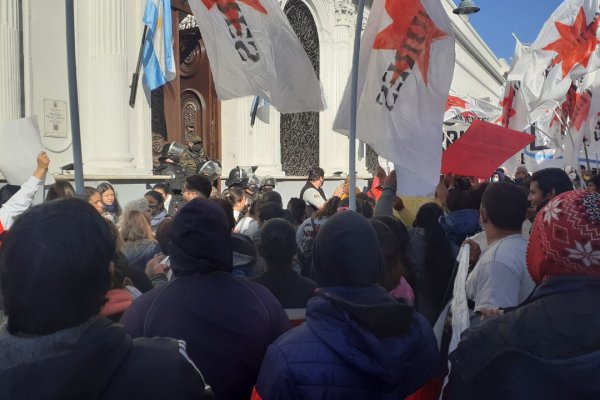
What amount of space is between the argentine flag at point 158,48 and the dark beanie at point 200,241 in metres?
7.21

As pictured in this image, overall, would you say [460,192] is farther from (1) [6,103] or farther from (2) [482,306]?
(1) [6,103]

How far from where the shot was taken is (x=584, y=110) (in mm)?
7281

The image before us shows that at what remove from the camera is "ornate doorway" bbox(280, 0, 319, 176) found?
50.3ft

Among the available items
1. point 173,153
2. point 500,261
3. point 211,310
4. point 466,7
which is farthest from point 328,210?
point 466,7

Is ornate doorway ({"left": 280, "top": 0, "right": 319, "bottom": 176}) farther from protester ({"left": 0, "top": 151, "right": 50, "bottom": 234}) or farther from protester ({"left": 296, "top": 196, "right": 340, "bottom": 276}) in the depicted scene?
protester ({"left": 0, "top": 151, "right": 50, "bottom": 234})

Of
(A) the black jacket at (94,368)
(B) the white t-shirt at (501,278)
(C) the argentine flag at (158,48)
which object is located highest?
(C) the argentine flag at (158,48)

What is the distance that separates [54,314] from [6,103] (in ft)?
22.7

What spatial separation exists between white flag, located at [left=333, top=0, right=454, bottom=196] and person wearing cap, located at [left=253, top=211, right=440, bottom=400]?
190cm

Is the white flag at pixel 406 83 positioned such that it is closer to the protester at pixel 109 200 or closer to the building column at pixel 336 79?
the protester at pixel 109 200

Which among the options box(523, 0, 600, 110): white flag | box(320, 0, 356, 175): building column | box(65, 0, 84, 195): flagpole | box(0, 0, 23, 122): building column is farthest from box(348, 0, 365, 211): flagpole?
box(320, 0, 356, 175): building column

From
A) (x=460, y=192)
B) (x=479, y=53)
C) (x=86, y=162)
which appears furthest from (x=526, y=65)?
(x=479, y=53)

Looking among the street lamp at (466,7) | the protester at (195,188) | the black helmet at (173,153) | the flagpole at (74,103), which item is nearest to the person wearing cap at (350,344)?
the flagpole at (74,103)

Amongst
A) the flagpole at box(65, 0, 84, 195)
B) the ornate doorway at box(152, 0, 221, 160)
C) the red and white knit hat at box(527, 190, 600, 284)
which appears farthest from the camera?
the ornate doorway at box(152, 0, 221, 160)

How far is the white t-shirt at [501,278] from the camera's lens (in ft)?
8.71
